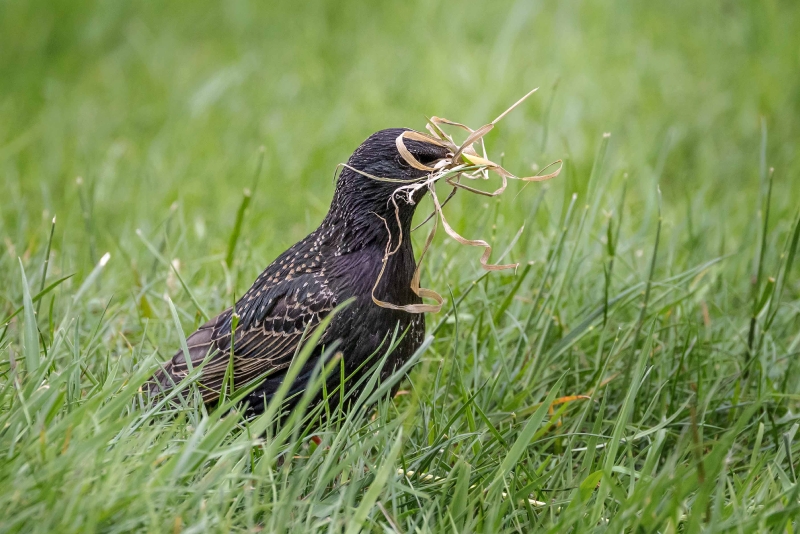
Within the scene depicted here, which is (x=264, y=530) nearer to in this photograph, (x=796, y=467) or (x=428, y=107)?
(x=796, y=467)

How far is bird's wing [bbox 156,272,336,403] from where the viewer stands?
10.3ft

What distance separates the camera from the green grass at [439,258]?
244 cm

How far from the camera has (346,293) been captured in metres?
3.10

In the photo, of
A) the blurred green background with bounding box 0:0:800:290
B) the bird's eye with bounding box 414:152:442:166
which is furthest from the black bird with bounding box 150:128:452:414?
the blurred green background with bounding box 0:0:800:290

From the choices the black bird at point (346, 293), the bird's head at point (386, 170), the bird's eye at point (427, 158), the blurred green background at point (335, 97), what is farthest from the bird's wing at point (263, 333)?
the blurred green background at point (335, 97)

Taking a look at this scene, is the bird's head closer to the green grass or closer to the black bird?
the black bird

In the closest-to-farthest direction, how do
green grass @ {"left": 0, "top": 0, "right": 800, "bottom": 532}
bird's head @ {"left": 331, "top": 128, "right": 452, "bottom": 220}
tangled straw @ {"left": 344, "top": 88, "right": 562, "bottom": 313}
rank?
green grass @ {"left": 0, "top": 0, "right": 800, "bottom": 532}
tangled straw @ {"left": 344, "top": 88, "right": 562, "bottom": 313}
bird's head @ {"left": 331, "top": 128, "right": 452, "bottom": 220}

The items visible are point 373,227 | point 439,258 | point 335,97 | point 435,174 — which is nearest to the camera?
point 435,174

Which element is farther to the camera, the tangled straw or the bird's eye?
the bird's eye

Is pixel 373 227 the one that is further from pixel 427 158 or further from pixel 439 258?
pixel 439 258

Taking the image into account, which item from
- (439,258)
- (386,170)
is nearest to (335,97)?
(439,258)

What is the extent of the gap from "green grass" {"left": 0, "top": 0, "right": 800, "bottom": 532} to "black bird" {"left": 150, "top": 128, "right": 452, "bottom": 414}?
21 cm

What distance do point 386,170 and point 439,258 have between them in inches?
→ 49.3

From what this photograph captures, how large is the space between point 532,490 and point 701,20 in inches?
237
